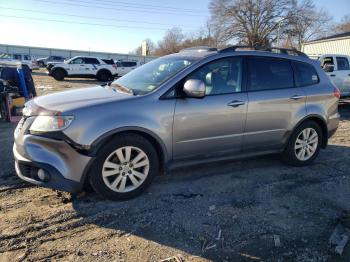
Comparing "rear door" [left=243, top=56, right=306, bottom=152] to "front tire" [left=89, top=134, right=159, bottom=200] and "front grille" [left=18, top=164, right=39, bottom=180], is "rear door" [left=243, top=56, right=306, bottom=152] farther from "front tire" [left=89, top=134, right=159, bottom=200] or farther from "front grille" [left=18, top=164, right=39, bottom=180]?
"front grille" [left=18, top=164, right=39, bottom=180]

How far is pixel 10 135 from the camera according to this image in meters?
7.14

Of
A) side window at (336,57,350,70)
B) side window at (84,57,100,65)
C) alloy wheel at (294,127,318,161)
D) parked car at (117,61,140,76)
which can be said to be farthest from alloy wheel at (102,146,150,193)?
parked car at (117,61,140,76)

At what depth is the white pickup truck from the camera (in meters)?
12.4

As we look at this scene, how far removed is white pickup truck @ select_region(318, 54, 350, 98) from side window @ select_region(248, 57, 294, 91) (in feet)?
26.2

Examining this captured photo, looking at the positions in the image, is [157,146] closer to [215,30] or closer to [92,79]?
[92,79]

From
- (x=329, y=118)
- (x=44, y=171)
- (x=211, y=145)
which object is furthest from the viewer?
(x=329, y=118)

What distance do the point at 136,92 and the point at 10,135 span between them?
4047 millimetres

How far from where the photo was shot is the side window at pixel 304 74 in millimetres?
A: 5383

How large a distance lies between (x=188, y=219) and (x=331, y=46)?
3151 centimetres

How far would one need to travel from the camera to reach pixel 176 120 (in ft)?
13.8

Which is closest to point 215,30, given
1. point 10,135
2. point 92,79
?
point 92,79

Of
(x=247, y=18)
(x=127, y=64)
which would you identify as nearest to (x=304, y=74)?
(x=127, y=64)

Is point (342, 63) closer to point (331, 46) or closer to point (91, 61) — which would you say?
point (91, 61)

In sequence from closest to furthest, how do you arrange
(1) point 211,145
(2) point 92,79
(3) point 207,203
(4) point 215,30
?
(3) point 207,203
(1) point 211,145
(2) point 92,79
(4) point 215,30
